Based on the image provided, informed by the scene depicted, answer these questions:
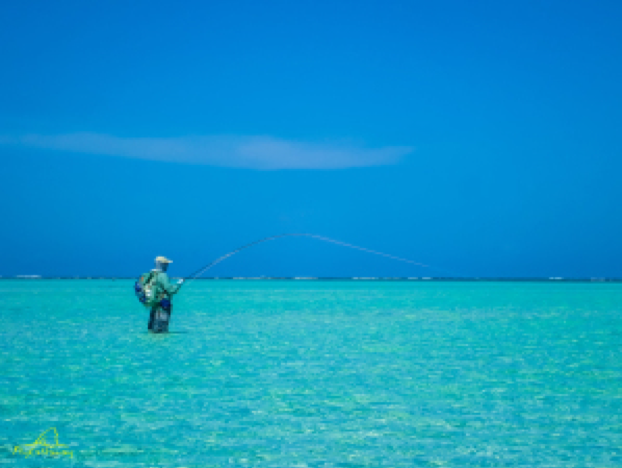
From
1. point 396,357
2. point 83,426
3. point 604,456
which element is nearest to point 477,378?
point 396,357

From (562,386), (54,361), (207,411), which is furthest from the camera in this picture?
(54,361)

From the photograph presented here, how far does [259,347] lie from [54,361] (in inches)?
152

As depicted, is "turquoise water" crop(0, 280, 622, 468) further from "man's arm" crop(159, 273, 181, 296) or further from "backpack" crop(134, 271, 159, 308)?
"man's arm" crop(159, 273, 181, 296)

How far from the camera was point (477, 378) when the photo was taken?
10.9 metres

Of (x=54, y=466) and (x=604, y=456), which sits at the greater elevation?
(x=604, y=456)

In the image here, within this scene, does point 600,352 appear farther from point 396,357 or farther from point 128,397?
point 128,397

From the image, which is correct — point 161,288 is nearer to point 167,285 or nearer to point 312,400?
point 167,285
